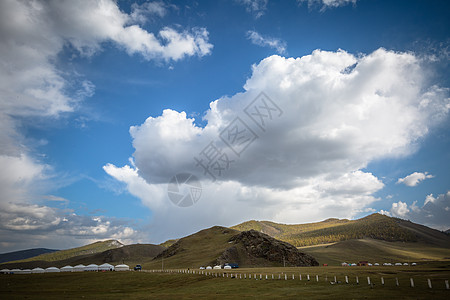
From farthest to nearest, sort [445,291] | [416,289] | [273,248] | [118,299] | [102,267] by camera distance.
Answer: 1. [273,248]
2. [102,267]
3. [118,299]
4. [416,289]
5. [445,291]

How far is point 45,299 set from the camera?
3944 centimetres

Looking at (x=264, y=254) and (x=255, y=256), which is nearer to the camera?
(x=264, y=254)

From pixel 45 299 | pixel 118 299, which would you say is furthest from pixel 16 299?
pixel 118 299

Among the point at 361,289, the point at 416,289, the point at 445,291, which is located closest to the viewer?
the point at 445,291

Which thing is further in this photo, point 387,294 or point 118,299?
point 118,299

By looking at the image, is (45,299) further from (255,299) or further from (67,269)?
(67,269)

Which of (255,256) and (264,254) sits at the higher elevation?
(264,254)

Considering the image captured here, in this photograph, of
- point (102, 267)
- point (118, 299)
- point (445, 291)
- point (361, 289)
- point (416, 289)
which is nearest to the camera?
point (445, 291)

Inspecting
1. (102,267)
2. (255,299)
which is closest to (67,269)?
(102,267)

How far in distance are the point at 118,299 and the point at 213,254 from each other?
154715mm

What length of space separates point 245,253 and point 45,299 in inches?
5970

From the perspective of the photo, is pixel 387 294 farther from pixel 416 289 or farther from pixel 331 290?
pixel 331 290

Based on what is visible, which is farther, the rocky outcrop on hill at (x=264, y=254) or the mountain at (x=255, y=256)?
the rocky outcrop on hill at (x=264, y=254)

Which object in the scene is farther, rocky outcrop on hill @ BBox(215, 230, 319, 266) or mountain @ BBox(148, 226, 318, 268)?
rocky outcrop on hill @ BBox(215, 230, 319, 266)
